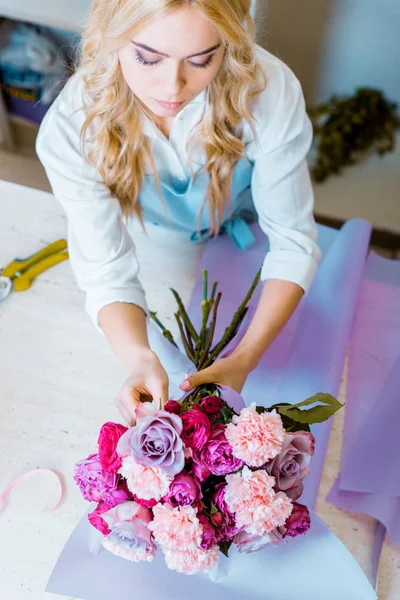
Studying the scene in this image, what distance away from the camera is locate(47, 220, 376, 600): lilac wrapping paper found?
0.86 metres

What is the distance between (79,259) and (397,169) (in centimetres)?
156

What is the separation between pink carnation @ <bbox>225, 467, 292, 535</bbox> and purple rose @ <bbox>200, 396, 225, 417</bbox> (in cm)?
8

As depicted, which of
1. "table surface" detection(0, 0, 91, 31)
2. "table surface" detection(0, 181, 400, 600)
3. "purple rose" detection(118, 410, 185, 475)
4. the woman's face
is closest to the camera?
"purple rose" detection(118, 410, 185, 475)

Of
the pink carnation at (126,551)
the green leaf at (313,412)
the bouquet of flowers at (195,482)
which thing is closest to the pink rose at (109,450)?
the bouquet of flowers at (195,482)

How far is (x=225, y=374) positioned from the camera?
0.95m

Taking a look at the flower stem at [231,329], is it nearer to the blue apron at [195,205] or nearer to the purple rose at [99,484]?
the blue apron at [195,205]

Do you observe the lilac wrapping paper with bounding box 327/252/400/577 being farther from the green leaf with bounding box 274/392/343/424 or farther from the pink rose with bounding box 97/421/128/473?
the pink rose with bounding box 97/421/128/473

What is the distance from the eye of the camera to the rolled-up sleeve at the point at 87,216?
40.0 inches

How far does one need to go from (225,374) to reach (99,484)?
303 millimetres

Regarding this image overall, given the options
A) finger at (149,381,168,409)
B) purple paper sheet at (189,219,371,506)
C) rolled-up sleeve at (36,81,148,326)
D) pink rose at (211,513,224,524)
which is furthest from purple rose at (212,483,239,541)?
rolled-up sleeve at (36,81,148,326)

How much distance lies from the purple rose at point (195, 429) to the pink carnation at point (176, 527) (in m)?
0.07

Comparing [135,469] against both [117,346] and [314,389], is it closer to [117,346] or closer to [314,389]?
[117,346]

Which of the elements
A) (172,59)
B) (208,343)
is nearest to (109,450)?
(208,343)

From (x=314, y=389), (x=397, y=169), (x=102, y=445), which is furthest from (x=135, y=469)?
(x=397, y=169)
